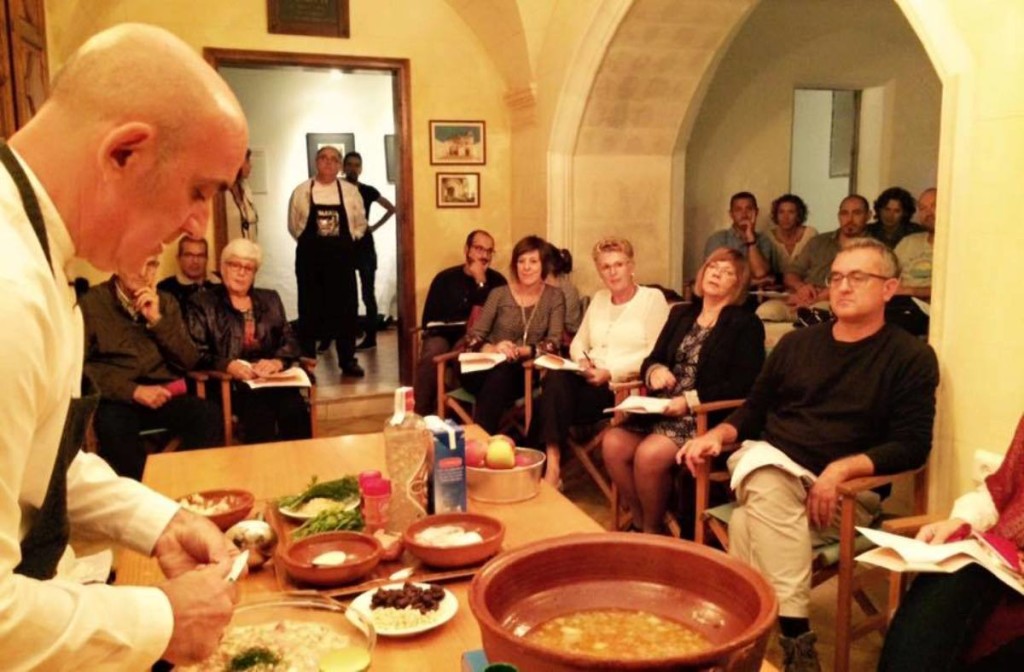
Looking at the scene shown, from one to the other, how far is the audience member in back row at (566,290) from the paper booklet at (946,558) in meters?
2.57

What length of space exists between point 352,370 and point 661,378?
128 inches

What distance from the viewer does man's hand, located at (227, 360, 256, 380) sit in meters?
3.74

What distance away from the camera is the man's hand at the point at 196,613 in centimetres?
96

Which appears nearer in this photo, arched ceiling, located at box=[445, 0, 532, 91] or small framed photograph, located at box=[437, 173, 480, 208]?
arched ceiling, located at box=[445, 0, 532, 91]

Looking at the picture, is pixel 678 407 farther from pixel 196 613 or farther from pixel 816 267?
pixel 816 267

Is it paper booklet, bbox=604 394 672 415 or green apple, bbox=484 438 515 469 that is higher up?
green apple, bbox=484 438 515 469

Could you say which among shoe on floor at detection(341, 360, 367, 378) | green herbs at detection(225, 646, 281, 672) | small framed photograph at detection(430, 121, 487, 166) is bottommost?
shoe on floor at detection(341, 360, 367, 378)

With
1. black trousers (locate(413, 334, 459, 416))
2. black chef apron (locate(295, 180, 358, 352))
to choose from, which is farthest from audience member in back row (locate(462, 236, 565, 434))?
black chef apron (locate(295, 180, 358, 352))

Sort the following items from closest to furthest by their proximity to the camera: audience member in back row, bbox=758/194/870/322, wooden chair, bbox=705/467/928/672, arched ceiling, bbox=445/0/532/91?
wooden chair, bbox=705/467/928/672 → audience member in back row, bbox=758/194/870/322 → arched ceiling, bbox=445/0/532/91

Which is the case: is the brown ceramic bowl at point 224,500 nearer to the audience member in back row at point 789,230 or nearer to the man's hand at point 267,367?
the man's hand at point 267,367

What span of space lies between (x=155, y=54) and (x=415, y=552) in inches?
36.8

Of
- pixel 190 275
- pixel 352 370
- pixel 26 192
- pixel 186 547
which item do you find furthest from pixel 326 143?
pixel 26 192

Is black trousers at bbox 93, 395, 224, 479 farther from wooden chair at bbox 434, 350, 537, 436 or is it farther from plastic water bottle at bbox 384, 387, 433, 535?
plastic water bottle at bbox 384, 387, 433, 535

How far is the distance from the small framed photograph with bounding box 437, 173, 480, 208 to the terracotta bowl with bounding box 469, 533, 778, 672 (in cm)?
448
